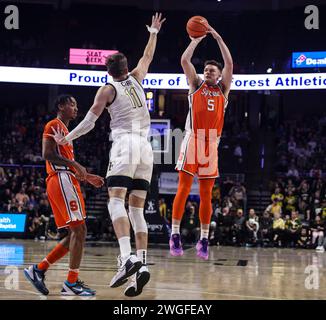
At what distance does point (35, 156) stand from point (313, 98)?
11546 mm

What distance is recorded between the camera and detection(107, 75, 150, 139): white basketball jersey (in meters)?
5.79

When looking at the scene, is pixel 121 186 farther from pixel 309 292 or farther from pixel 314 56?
pixel 314 56

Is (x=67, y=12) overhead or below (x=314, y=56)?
overhead

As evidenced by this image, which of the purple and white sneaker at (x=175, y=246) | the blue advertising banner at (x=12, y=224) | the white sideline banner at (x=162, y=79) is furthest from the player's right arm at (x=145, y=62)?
the white sideline banner at (x=162, y=79)

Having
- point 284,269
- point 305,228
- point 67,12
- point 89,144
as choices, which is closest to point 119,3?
point 67,12

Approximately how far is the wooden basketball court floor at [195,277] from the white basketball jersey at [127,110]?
1631 millimetres

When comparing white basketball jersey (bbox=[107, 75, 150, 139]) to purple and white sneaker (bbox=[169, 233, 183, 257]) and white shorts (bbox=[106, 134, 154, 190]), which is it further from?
purple and white sneaker (bbox=[169, 233, 183, 257])

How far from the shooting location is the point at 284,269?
9.66 metres

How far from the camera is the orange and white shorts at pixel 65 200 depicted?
20.7ft

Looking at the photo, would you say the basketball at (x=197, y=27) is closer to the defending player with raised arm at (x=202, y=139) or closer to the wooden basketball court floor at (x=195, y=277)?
the defending player with raised arm at (x=202, y=139)

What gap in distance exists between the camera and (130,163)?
5.72m

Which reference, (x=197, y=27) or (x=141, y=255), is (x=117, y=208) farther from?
(x=197, y=27)

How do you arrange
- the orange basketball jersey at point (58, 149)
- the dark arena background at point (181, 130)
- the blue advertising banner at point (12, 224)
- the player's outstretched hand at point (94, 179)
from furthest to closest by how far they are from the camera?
the blue advertising banner at point (12, 224) → the dark arena background at point (181, 130) → the orange basketball jersey at point (58, 149) → the player's outstretched hand at point (94, 179)
